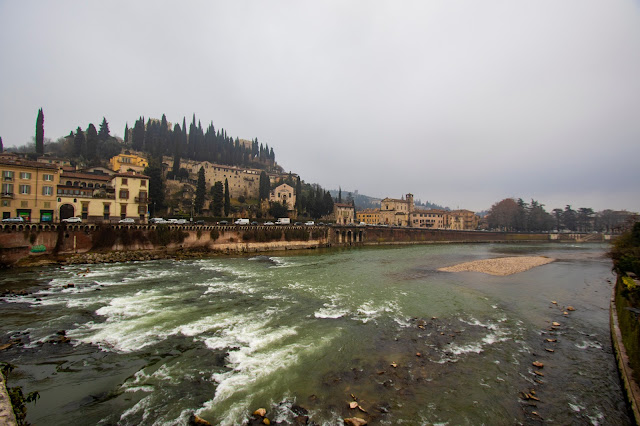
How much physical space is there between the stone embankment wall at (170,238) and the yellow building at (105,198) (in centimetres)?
335

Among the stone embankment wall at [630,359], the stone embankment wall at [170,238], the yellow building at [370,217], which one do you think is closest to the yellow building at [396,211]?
the yellow building at [370,217]

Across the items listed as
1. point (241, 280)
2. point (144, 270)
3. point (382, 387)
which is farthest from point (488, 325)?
point (144, 270)

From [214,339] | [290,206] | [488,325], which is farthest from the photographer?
[290,206]

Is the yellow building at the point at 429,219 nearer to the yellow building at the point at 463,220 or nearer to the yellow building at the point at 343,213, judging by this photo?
the yellow building at the point at 463,220

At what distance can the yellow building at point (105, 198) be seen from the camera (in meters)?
42.2

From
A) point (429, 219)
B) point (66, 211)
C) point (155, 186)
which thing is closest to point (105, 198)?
point (66, 211)

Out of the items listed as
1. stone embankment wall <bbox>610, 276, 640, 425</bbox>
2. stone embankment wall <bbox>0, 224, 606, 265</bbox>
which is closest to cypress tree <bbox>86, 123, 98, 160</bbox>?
stone embankment wall <bbox>0, 224, 606, 265</bbox>

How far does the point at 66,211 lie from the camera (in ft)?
138

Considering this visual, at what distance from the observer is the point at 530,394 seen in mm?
9539

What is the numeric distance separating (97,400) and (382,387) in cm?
898

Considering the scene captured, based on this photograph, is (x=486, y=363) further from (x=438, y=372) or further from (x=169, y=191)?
(x=169, y=191)

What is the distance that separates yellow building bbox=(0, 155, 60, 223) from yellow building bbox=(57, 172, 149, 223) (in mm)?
1564

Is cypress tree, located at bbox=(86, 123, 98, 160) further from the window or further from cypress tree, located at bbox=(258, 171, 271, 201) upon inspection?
the window

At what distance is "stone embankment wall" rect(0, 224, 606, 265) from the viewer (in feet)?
105
